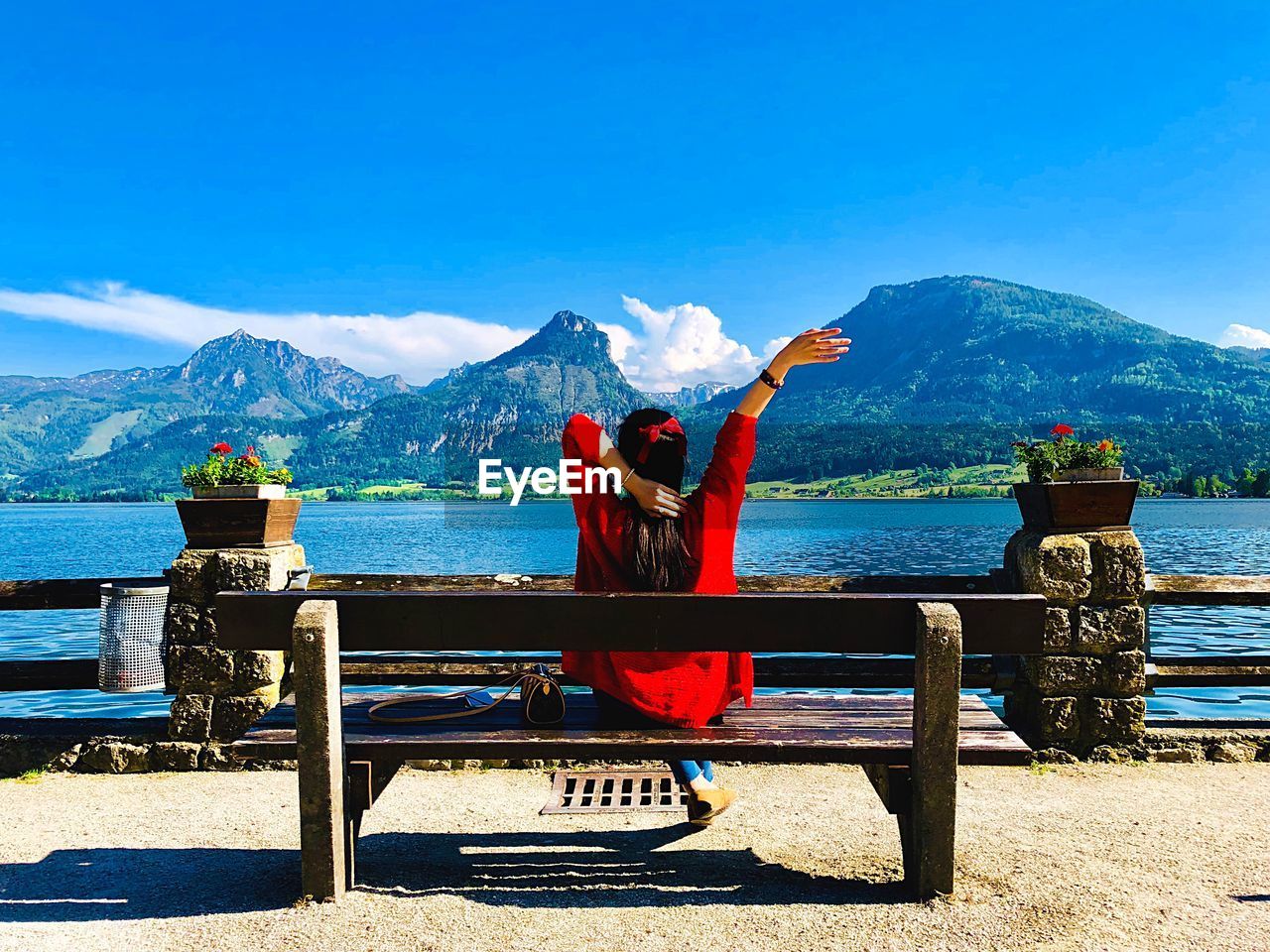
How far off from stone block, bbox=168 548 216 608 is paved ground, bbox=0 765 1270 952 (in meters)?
1.16

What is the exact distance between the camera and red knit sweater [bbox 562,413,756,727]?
4.06 m

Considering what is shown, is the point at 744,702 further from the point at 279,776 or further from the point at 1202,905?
the point at 279,776

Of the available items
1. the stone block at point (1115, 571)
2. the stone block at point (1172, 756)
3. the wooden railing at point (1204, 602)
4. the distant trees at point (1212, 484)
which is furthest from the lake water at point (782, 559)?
the distant trees at point (1212, 484)

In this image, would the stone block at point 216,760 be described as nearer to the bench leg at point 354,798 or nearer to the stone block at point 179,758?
the stone block at point 179,758

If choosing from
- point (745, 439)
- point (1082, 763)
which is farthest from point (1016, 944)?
point (1082, 763)

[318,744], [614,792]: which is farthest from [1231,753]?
[318,744]

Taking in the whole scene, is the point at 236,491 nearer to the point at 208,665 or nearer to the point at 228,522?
the point at 228,522

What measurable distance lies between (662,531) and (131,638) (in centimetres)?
415

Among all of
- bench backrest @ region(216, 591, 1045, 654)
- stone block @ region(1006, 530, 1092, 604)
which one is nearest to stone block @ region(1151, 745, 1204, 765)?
stone block @ region(1006, 530, 1092, 604)

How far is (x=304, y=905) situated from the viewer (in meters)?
3.77

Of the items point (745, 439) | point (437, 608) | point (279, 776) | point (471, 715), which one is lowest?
point (279, 776)

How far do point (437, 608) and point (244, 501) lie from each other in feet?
10.7

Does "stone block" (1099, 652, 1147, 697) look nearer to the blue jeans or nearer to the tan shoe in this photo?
the tan shoe

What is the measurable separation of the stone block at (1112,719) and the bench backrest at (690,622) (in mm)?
3112
